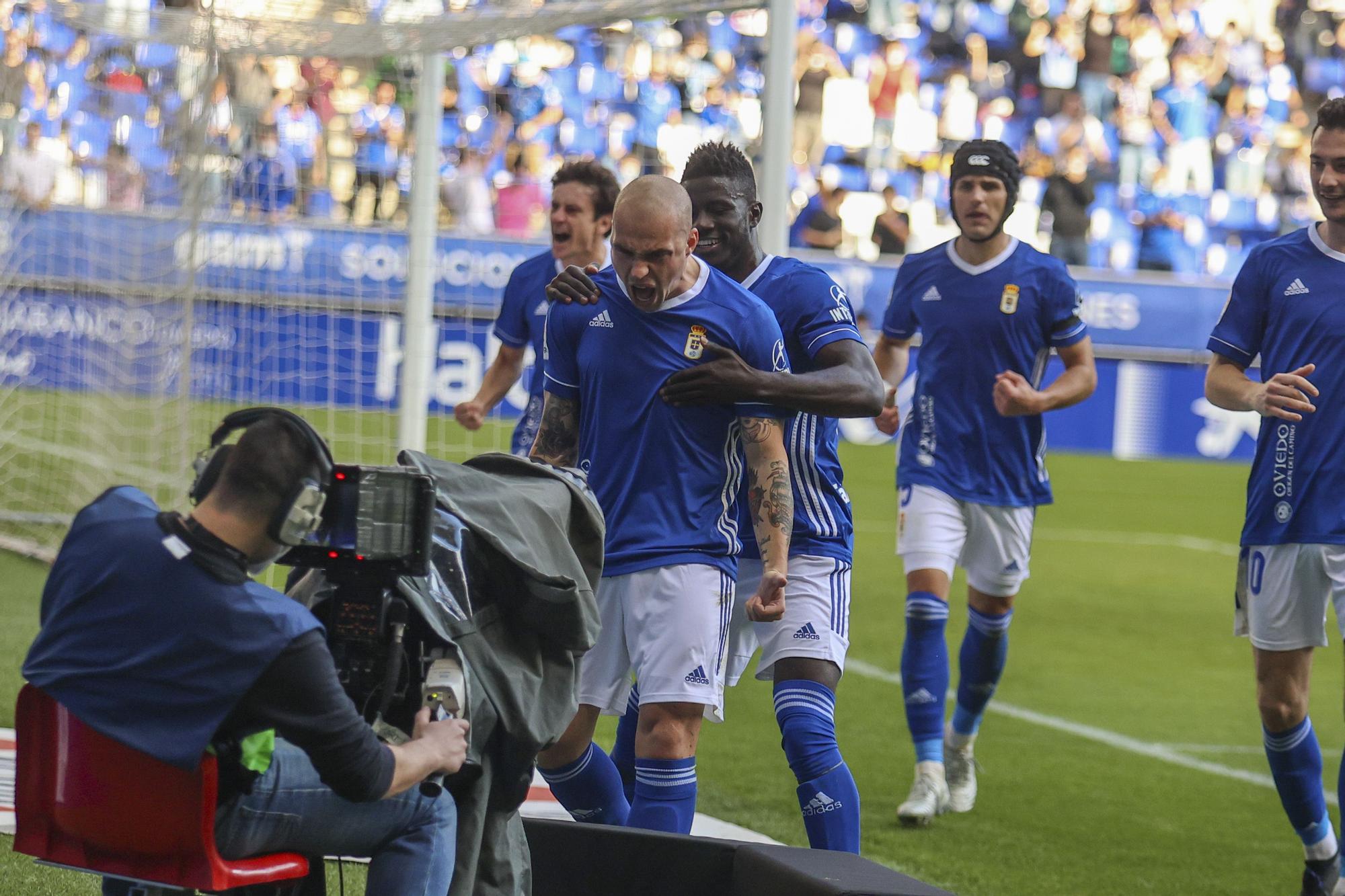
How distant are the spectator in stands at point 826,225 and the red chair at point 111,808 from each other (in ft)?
54.7

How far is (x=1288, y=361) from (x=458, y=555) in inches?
108

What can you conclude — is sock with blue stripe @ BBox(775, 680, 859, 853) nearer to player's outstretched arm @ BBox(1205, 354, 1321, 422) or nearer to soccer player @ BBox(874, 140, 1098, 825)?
player's outstretched arm @ BBox(1205, 354, 1321, 422)

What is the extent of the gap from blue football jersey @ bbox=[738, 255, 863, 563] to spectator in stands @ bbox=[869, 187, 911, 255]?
50.4ft

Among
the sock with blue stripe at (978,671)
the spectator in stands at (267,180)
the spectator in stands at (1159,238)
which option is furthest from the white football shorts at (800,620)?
the spectator in stands at (1159,238)

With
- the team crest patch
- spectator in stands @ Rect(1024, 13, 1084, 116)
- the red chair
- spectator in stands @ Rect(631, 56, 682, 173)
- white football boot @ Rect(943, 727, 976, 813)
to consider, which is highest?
spectator in stands @ Rect(1024, 13, 1084, 116)

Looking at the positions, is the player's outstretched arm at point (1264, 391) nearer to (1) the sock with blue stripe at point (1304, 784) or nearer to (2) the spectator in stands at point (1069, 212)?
(1) the sock with blue stripe at point (1304, 784)

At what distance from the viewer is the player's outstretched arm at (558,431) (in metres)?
4.13

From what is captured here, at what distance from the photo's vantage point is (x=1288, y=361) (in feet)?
15.7

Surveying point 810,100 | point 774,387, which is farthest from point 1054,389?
point 810,100

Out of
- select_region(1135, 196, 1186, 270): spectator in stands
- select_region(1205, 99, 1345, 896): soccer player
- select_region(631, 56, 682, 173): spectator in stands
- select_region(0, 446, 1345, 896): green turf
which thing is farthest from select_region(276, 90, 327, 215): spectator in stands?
select_region(1135, 196, 1186, 270): spectator in stands

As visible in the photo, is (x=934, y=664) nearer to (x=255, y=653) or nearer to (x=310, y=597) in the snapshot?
(x=310, y=597)

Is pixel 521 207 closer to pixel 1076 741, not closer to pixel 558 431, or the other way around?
pixel 1076 741

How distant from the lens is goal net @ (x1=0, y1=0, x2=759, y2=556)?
8.46 m

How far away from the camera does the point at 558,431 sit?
4133 millimetres
